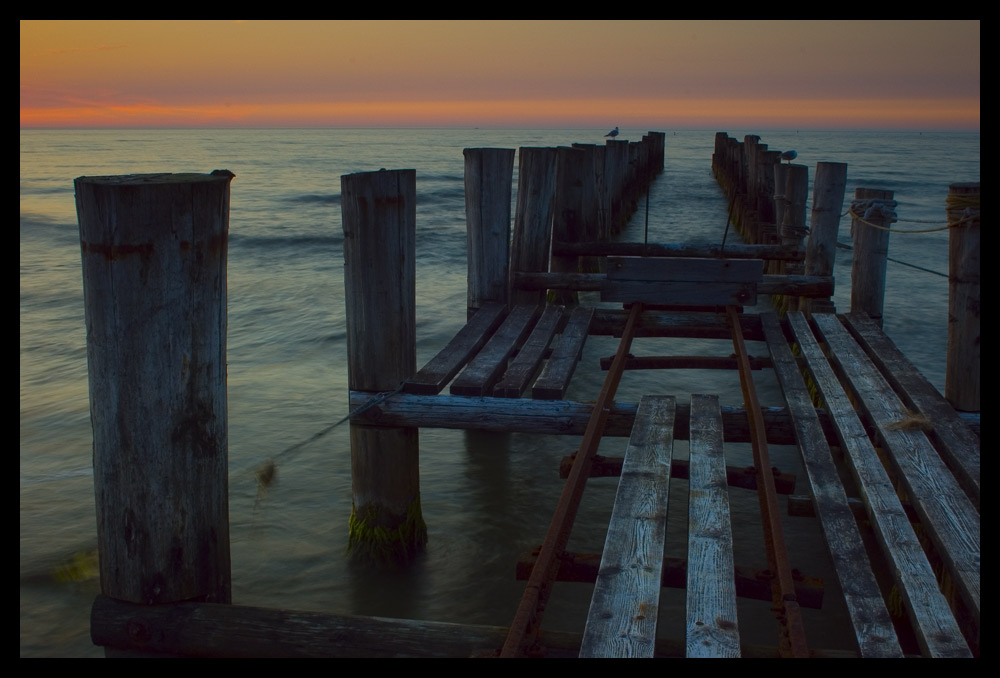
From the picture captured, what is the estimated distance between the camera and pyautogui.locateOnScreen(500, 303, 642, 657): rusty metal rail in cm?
244

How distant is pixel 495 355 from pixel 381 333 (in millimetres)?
898

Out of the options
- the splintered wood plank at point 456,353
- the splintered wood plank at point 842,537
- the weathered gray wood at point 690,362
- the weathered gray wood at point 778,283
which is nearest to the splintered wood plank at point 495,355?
the splintered wood plank at point 456,353

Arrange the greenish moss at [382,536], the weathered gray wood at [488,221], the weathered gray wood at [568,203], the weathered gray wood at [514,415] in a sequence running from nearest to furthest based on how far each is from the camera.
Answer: the weathered gray wood at [514,415], the greenish moss at [382,536], the weathered gray wood at [488,221], the weathered gray wood at [568,203]

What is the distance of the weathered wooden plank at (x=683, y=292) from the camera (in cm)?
633

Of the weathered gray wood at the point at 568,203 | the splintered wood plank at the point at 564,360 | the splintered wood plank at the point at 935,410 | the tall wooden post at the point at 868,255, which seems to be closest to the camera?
the splintered wood plank at the point at 935,410

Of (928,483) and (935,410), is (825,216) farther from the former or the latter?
(928,483)

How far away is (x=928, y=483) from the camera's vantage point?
333 centimetres

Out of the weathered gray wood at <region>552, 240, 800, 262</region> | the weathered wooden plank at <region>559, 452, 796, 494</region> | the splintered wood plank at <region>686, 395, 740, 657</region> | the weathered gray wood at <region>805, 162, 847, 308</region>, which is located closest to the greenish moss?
the weathered wooden plank at <region>559, 452, 796, 494</region>

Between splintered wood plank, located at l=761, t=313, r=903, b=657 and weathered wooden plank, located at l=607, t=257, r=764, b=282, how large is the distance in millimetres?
1626

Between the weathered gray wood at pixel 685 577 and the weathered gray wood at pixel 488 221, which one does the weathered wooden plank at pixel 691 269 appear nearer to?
the weathered gray wood at pixel 488 221

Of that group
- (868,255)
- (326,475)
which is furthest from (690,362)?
(326,475)

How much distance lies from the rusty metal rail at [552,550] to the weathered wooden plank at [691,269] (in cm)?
206

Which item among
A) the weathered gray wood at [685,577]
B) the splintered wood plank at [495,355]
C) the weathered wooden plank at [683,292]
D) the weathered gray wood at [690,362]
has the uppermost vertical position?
the weathered wooden plank at [683,292]
